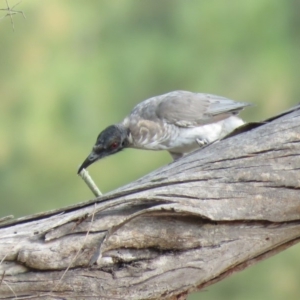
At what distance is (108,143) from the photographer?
Result: 225cm

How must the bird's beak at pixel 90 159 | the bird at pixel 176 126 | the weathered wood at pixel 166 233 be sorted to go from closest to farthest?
the weathered wood at pixel 166 233 < the bird's beak at pixel 90 159 < the bird at pixel 176 126

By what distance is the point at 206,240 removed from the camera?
3.92ft

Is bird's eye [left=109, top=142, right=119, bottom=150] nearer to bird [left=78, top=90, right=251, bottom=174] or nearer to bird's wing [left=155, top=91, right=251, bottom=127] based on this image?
bird [left=78, top=90, right=251, bottom=174]

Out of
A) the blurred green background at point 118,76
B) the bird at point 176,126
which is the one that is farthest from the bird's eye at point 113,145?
the blurred green background at point 118,76

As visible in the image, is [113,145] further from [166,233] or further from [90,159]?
[166,233]

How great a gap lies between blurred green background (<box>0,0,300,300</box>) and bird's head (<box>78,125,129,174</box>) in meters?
0.47

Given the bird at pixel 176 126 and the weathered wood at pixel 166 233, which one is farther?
the bird at pixel 176 126

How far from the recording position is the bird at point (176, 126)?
2287 mm

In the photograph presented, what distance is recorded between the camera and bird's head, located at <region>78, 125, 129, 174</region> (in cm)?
222

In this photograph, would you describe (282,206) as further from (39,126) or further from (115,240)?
(39,126)

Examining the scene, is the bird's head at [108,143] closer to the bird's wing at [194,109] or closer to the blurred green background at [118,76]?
the bird's wing at [194,109]

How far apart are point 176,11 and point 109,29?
1.00 feet

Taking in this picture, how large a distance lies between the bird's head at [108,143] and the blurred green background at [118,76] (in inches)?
18.4

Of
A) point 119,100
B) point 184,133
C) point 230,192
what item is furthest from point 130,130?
point 230,192
